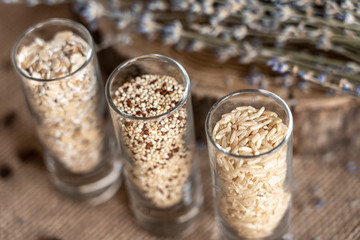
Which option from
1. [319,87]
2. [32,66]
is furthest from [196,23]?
[32,66]

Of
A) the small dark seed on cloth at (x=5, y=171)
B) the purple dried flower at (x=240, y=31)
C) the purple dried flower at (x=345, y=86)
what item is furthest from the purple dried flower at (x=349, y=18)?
the small dark seed on cloth at (x=5, y=171)

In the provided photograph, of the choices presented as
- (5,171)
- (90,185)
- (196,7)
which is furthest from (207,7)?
(5,171)

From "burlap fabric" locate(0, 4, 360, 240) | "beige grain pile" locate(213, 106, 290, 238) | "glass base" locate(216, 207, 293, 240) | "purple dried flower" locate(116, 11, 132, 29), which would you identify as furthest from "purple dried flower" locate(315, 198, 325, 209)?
"purple dried flower" locate(116, 11, 132, 29)

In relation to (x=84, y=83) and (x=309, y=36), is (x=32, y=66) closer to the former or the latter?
(x=84, y=83)

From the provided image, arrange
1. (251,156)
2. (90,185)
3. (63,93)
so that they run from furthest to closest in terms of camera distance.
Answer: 1. (90,185)
2. (63,93)
3. (251,156)

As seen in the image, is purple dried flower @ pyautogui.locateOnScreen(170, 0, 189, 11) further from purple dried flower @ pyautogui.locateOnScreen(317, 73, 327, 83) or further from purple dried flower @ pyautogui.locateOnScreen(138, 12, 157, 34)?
purple dried flower @ pyautogui.locateOnScreen(317, 73, 327, 83)

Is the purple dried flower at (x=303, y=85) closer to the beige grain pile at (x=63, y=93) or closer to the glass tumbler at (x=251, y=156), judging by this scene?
the glass tumbler at (x=251, y=156)

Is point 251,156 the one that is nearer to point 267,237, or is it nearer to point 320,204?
point 267,237
